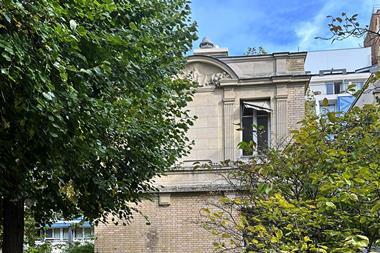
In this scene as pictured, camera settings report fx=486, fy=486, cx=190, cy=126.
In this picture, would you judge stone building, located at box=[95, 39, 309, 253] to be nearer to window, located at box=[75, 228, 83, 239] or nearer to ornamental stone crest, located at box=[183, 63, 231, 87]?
ornamental stone crest, located at box=[183, 63, 231, 87]

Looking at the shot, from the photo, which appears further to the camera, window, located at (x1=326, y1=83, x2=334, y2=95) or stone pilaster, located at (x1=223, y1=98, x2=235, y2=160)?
window, located at (x1=326, y1=83, x2=334, y2=95)

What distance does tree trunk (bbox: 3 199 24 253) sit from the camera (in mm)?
8156

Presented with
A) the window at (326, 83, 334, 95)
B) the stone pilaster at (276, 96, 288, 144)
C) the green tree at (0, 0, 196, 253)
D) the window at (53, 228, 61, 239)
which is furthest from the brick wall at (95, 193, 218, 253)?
the window at (326, 83, 334, 95)

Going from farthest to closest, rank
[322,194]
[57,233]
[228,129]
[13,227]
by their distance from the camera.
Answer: [57,233] < [228,129] < [13,227] < [322,194]

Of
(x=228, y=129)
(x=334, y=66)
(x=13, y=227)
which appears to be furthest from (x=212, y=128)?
(x=334, y=66)

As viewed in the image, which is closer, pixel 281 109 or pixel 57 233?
pixel 281 109

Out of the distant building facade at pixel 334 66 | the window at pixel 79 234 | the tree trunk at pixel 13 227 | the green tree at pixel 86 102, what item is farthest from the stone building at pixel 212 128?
the distant building facade at pixel 334 66

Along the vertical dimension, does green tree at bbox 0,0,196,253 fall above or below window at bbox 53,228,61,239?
above

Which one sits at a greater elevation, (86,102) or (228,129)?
(228,129)

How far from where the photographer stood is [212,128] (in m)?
15.9

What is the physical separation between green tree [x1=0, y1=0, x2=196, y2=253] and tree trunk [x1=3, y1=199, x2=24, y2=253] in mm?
17

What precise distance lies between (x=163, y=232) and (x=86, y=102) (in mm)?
9409

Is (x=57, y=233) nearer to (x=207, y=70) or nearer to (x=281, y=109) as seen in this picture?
(x=207, y=70)

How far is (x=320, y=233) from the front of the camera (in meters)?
4.47
